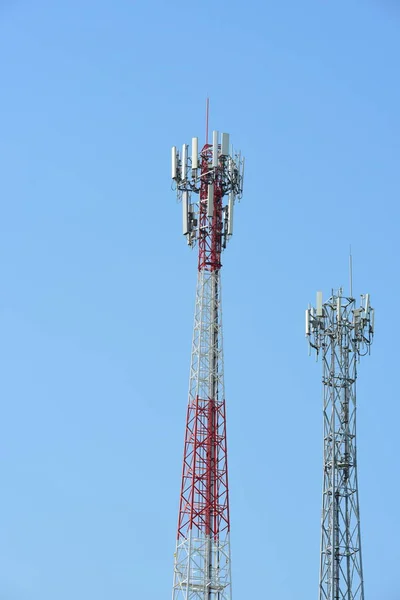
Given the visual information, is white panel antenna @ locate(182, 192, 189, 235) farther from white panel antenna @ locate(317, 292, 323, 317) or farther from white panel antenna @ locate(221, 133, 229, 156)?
white panel antenna @ locate(317, 292, 323, 317)

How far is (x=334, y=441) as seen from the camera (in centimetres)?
8781

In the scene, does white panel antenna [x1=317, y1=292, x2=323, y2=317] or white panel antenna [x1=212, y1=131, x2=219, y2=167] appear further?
white panel antenna [x1=212, y1=131, x2=219, y2=167]

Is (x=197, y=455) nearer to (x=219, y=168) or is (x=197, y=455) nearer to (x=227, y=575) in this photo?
(x=227, y=575)

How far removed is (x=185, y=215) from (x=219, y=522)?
18.6m

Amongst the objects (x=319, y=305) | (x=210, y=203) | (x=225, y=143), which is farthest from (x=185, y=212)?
(x=319, y=305)

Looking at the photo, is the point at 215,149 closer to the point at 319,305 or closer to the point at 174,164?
the point at 174,164

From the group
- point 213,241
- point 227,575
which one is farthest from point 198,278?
point 227,575

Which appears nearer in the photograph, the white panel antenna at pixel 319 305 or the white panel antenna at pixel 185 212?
the white panel antenna at pixel 319 305

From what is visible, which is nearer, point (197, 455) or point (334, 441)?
point (334, 441)

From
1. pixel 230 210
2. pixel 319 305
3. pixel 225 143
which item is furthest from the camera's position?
pixel 225 143

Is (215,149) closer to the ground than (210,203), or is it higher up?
higher up

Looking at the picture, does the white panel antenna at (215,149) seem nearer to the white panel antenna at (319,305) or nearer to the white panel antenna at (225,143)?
the white panel antenna at (225,143)

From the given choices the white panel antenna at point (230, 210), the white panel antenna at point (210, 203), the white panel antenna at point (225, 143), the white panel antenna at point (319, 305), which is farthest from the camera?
the white panel antenna at point (225, 143)

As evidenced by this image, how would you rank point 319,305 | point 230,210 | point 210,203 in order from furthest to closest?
point 230,210 < point 210,203 < point 319,305
